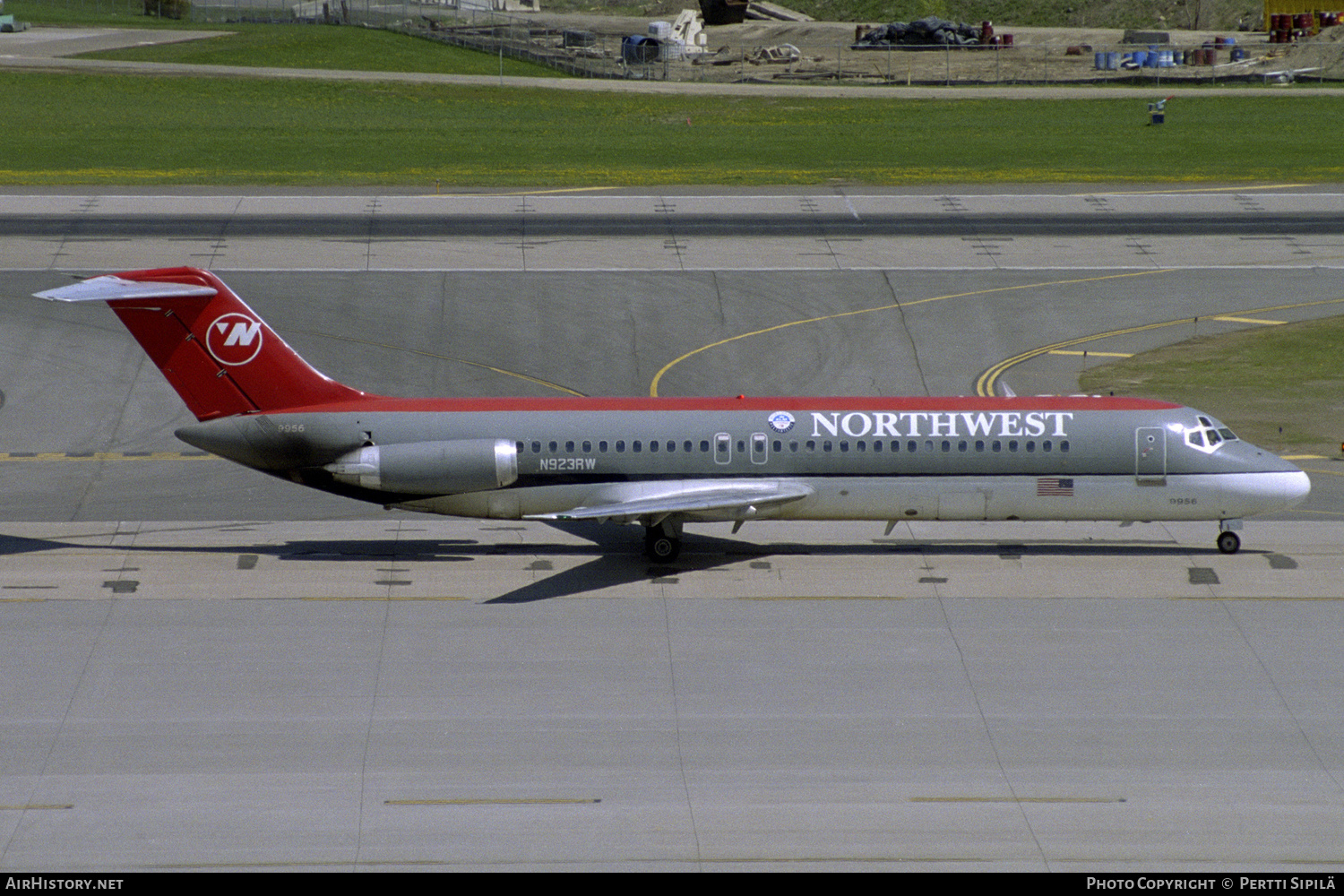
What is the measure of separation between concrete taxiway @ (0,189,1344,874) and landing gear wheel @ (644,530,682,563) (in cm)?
39

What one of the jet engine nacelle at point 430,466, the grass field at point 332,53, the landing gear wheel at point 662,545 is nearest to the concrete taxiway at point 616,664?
the landing gear wheel at point 662,545

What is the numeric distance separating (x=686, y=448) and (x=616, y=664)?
6.89 metres

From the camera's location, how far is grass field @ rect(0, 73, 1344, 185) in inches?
3253

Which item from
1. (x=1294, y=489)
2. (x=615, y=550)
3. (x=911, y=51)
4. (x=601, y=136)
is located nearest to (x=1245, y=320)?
(x=1294, y=489)

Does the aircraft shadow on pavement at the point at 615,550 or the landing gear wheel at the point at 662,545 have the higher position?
the landing gear wheel at the point at 662,545

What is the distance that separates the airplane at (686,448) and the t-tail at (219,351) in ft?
0.12

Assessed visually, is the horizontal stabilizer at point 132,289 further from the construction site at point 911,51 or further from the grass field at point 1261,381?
the construction site at point 911,51

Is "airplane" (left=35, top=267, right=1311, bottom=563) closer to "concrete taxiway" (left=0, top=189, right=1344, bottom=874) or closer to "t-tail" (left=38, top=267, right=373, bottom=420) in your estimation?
"t-tail" (left=38, top=267, right=373, bottom=420)

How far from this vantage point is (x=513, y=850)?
22.3m

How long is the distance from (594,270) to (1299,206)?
36.8 meters

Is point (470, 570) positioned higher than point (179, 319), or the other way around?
point (179, 319)

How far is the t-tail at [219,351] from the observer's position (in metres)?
34.6

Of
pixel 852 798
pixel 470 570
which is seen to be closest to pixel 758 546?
pixel 470 570

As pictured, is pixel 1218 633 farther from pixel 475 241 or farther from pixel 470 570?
pixel 475 241
